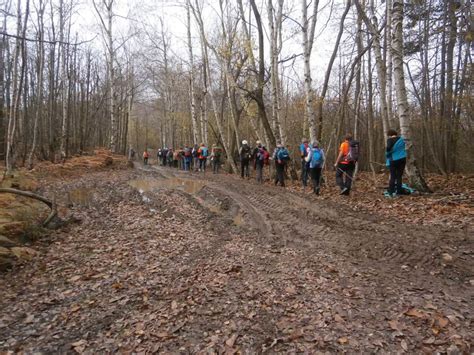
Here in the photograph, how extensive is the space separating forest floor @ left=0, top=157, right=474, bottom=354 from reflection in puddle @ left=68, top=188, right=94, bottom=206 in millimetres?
2507

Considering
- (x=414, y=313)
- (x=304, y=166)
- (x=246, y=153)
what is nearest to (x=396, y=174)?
(x=304, y=166)

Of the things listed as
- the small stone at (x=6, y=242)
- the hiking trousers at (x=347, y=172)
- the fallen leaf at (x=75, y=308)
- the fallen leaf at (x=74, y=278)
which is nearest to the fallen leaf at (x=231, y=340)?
the fallen leaf at (x=75, y=308)

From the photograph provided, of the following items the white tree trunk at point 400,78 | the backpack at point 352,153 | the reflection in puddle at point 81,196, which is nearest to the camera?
the white tree trunk at point 400,78

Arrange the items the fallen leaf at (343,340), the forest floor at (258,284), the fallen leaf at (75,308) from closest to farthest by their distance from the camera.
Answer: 1. the fallen leaf at (343,340)
2. the forest floor at (258,284)
3. the fallen leaf at (75,308)

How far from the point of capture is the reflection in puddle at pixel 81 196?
10195mm

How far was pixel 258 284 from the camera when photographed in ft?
14.1

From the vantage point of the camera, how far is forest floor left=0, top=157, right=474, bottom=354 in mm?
3215

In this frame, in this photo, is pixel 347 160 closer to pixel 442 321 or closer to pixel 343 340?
pixel 442 321

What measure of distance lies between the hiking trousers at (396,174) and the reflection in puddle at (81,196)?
9699mm

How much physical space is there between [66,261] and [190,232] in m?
2.61

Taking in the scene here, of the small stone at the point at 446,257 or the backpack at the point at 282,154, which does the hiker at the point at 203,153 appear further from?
the small stone at the point at 446,257

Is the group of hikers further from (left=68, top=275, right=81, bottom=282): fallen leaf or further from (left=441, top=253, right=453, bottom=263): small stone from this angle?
(left=68, top=275, right=81, bottom=282): fallen leaf

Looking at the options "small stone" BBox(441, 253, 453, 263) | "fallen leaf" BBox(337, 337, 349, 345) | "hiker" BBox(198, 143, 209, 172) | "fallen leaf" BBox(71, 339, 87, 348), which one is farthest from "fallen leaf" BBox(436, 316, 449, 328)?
"hiker" BBox(198, 143, 209, 172)

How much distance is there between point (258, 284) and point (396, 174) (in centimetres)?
598
